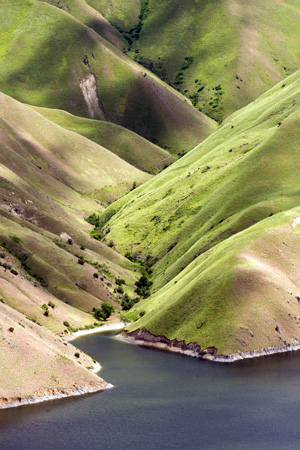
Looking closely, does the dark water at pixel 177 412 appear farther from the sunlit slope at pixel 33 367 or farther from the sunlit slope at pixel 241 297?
the sunlit slope at pixel 241 297

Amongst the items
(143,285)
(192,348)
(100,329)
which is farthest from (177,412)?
(143,285)

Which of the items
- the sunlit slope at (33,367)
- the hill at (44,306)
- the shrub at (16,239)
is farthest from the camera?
the shrub at (16,239)

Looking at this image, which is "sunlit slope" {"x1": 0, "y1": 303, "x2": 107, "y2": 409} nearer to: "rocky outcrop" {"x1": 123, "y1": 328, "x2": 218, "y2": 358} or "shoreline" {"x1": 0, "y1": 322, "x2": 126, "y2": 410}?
"shoreline" {"x1": 0, "y1": 322, "x2": 126, "y2": 410}

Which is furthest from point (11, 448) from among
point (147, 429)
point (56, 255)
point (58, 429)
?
point (56, 255)

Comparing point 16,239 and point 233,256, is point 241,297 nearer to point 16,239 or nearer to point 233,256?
point 233,256

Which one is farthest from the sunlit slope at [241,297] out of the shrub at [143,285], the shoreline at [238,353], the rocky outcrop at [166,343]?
the shrub at [143,285]

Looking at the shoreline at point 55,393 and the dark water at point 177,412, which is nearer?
the dark water at point 177,412

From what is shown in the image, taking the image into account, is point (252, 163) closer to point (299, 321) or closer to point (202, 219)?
point (202, 219)
